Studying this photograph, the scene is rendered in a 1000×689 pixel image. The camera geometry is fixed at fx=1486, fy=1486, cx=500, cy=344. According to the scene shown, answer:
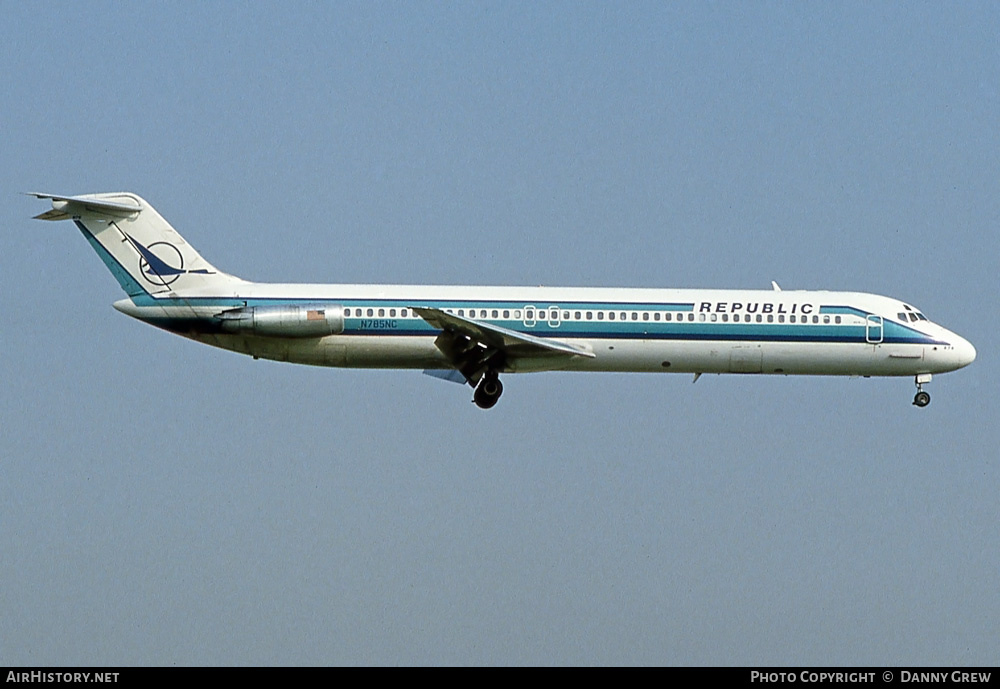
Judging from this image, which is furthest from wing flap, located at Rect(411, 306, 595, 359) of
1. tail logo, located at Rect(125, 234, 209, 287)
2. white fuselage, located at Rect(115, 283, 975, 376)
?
tail logo, located at Rect(125, 234, 209, 287)

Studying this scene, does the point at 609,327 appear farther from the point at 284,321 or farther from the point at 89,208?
the point at 89,208

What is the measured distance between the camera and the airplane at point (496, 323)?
3884cm

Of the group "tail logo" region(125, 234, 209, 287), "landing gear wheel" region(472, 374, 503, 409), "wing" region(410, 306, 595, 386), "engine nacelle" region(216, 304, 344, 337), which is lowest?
"landing gear wheel" region(472, 374, 503, 409)

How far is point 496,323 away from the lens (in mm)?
39531

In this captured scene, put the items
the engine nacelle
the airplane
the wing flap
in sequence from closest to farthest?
the wing flap → the engine nacelle → the airplane

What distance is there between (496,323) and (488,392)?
72.8 inches

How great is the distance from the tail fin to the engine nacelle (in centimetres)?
172

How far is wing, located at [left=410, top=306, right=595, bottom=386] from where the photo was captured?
124 ft

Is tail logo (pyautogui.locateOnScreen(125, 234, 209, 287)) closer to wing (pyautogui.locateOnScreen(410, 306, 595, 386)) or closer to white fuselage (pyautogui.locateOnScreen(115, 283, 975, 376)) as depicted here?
white fuselage (pyautogui.locateOnScreen(115, 283, 975, 376))

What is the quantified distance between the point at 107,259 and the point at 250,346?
4.91m

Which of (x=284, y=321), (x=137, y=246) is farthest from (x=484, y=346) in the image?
(x=137, y=246)
